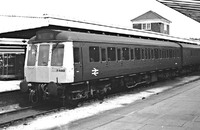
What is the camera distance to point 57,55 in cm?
1138

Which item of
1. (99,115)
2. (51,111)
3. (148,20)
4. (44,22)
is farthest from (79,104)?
(148,20)

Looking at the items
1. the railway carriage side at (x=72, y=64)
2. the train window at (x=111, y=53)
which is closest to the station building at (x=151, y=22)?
the railway carriage side at (x=72, y=64)

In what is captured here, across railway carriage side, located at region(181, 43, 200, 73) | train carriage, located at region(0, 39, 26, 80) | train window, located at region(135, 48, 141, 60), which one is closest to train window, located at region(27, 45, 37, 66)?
train window, located at region(135, 48, 141, 60)

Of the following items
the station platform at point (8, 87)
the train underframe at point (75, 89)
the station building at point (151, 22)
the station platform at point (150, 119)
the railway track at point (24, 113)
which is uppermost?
the station building at point (151, 22)

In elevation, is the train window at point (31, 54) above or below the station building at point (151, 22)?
below

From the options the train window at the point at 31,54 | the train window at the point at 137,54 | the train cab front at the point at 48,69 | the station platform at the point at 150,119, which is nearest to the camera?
the station platform at the point at 150,119

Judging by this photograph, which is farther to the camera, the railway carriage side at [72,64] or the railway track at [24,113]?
the railway carriage side at [72,64]

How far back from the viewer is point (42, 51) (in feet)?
38.8

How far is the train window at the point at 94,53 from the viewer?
Result: 40.6 ft

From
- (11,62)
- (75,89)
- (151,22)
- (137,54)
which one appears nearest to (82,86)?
(75,89)

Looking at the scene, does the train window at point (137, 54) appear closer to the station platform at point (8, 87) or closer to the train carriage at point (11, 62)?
the station platform at point (8, 87)

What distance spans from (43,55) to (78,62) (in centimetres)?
148

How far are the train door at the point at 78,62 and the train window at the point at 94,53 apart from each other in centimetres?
79

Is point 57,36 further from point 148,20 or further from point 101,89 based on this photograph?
point 148,20
